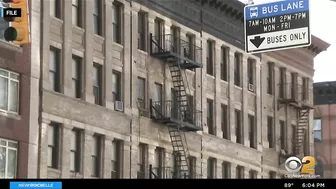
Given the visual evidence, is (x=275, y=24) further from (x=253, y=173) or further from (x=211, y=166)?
(x=253, y=173)

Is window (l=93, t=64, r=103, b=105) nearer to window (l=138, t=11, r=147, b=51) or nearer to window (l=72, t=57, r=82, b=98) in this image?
window (l=72, t=57, r=82, b=98)

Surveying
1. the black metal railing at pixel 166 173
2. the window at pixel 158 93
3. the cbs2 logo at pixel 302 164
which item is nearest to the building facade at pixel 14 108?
the black metal railing at pixel 166 173

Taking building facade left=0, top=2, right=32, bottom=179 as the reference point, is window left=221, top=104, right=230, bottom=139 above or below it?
above

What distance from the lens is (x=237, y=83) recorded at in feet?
206

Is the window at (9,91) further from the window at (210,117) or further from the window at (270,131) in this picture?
the window at (270,131)

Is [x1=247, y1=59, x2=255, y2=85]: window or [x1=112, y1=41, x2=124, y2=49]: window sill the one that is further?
[x1=247, y1=59, x2=255, y2=85]: window

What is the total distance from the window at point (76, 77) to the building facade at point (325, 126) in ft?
167

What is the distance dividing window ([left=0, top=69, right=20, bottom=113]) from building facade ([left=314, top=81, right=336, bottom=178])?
184 ft

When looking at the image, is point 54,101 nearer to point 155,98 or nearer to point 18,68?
point 18,68

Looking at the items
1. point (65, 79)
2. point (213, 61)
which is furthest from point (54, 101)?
point (213, 61)

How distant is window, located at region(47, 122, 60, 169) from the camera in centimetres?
4487

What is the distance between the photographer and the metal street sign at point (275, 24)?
1991 centimetres
